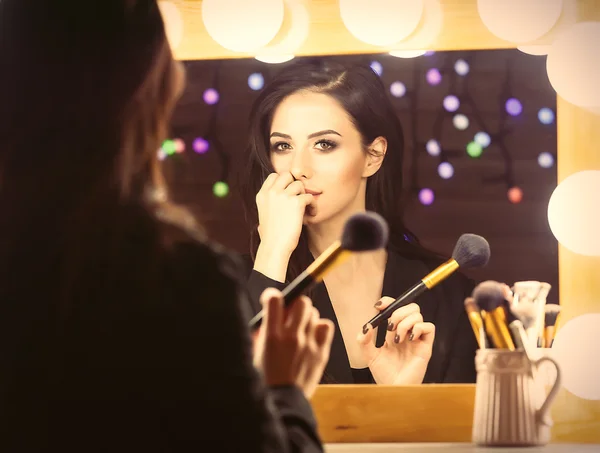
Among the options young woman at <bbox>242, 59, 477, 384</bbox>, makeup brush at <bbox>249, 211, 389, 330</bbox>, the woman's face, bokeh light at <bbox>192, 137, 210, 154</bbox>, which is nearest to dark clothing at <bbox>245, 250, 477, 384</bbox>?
young woman at <bbox>242, 59, 477, 384</bbox>

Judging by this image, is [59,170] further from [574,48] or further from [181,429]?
[574,48]

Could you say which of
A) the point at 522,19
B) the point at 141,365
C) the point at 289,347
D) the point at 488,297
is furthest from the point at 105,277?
the point at 522,19

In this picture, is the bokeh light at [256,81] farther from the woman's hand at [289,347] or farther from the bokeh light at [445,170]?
the woman's hand at [289,347]

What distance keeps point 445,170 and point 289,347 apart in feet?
1.74

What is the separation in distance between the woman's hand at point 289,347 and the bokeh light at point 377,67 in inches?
21.2

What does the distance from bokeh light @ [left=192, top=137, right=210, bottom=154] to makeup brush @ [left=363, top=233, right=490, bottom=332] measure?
0.34 m

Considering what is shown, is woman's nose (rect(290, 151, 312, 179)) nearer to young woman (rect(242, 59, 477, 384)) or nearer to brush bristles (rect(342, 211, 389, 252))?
young woman (rect(242, 59, 477, 384))

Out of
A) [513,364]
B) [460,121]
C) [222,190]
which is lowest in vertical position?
[513,364]

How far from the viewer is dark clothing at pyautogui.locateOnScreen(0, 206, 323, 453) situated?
1.56 feet

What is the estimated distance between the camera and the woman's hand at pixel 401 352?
102 centimetres

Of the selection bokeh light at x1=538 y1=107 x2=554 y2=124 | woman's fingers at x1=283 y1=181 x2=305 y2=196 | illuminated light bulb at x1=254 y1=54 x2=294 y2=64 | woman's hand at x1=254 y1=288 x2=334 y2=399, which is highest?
illuminated light bulb at x1=254 y1=54 x2=294 y2=64

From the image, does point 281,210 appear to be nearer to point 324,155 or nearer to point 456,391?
point 324,155

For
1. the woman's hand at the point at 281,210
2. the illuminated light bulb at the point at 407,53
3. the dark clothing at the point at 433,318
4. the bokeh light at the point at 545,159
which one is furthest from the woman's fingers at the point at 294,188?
the bokeh light at the point at 545,159

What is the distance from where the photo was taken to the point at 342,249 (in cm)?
69
